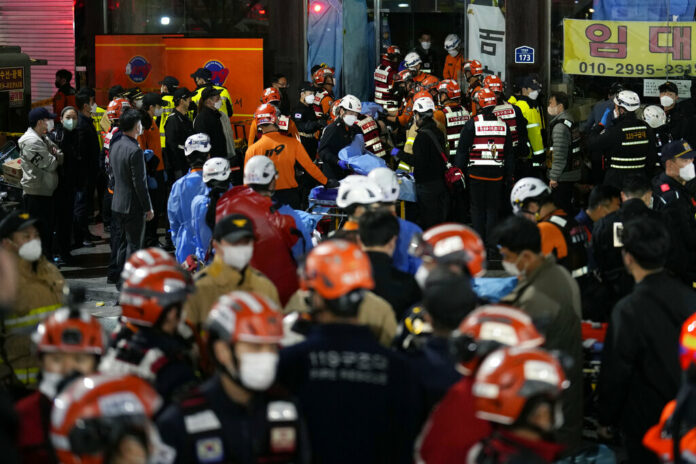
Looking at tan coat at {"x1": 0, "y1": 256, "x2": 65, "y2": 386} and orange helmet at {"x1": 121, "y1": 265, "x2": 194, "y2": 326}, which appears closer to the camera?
orange helmet at {"x1": 121, "y1": 265, "x2": 194, "y2": 326}

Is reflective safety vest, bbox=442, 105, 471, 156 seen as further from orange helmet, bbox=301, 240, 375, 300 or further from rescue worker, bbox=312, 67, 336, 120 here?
orange helmet, bbox=301, 240, 375, 300

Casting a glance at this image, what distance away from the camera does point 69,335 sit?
4.49m

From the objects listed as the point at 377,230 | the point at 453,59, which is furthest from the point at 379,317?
the point at 453,59

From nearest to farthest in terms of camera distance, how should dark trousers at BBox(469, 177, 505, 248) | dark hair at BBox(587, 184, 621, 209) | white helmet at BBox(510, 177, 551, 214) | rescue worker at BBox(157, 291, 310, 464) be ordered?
1. rescue worker at BBox(157, 291, 310, 464)
2. white helmet at BBox(510, 177, 551, 214)
3. dark hair at BBox(587, 184, 621, 209)
4. dark trousers at BBox(469, 177, 505, 248)

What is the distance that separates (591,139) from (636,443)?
814cm

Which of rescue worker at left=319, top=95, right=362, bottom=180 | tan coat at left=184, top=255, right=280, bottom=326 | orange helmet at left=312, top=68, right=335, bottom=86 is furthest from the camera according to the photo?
orange helmet at left=312, top=68, right=335, bottom=86

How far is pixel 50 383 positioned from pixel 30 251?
2.68 meters

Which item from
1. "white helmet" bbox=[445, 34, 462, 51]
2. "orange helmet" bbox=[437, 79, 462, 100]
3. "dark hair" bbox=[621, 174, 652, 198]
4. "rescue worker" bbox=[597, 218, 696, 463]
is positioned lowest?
"rescue worker" bbox=[597, 218, 696, 463]

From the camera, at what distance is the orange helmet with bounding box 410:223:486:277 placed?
5.70 m

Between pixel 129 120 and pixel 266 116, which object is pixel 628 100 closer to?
A: pixel 266 116

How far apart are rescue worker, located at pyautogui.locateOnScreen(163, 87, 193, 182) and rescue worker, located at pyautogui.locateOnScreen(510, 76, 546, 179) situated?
449 cm

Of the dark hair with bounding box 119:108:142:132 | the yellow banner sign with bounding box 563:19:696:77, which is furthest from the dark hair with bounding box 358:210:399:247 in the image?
the yellow banner sign with bounding box 563:19:696:77

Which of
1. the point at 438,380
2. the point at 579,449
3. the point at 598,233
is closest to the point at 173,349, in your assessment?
the point at 438,380

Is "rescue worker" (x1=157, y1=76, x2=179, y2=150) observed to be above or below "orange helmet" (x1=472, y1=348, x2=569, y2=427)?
above
